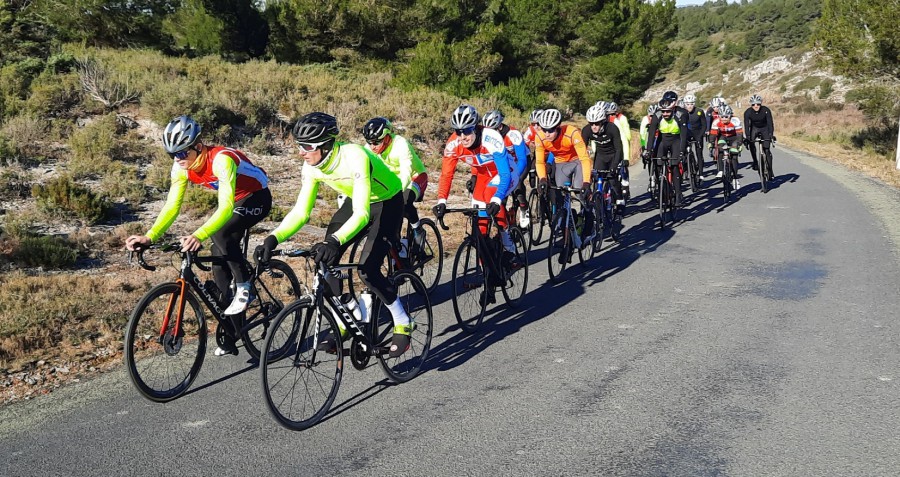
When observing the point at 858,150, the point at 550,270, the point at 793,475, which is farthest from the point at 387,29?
the point at 793,475

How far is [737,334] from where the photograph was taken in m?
6.44

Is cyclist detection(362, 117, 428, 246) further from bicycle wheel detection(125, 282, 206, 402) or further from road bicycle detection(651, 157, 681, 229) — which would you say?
road bicycle detection(651, 157, 681, 229)

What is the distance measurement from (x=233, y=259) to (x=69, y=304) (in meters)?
2.56

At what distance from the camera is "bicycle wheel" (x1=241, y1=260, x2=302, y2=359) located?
5.73 m

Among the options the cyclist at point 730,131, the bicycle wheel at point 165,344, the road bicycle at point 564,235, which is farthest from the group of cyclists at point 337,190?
the cyclist at point 730,131

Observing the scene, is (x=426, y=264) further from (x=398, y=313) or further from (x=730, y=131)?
(x=730, y=131)

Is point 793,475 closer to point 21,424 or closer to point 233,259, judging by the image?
point 233,259

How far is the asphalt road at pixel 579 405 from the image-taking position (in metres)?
4.06

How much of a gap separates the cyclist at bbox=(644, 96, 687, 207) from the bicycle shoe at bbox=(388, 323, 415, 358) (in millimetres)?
8646

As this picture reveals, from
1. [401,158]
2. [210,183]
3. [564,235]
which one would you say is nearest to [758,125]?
[564,235]

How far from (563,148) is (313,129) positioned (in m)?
5.49

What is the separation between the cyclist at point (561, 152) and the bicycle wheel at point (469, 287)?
88.1 inches

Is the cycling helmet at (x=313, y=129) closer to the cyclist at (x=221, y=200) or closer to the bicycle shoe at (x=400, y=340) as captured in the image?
the cyclist at (x=221, y=200)

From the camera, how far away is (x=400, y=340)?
528 cm
